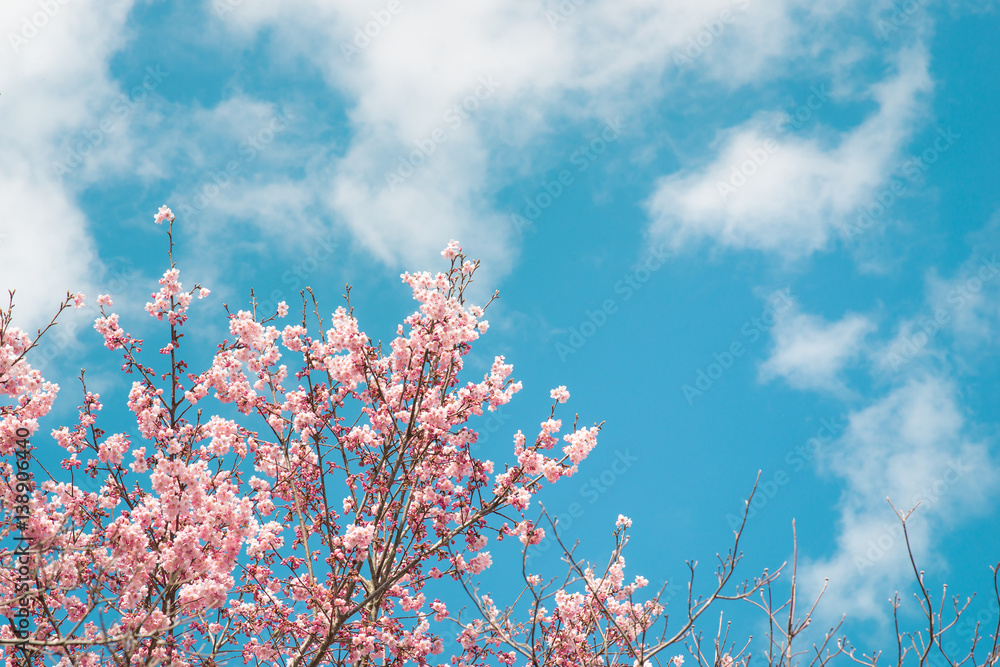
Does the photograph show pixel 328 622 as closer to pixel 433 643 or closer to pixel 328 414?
pixel 433 643

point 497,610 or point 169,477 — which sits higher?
point 169,477

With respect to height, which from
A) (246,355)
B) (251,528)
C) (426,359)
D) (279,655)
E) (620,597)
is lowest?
(620,597)

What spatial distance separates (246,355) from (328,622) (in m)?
3.44

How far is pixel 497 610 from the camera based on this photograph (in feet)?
26.3

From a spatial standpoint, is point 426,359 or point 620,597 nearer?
point 426,359

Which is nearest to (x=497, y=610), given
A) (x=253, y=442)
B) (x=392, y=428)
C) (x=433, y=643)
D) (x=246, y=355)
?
(x=433, y=643)

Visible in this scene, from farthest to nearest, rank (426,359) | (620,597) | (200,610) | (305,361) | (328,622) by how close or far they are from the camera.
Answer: (620,597) < (305,361) < (426,359) < (328,622) < (200,610)

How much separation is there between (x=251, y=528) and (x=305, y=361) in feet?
6.94

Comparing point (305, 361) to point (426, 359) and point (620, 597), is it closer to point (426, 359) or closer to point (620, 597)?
point (426, 359)

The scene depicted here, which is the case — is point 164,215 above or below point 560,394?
above

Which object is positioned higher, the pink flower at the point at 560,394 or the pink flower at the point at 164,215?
the pink flower at the point at 164,215

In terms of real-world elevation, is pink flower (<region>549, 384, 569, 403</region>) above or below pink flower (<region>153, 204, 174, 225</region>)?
below

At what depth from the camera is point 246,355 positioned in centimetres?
898

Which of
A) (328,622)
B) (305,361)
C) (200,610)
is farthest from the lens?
A: (305,361)
